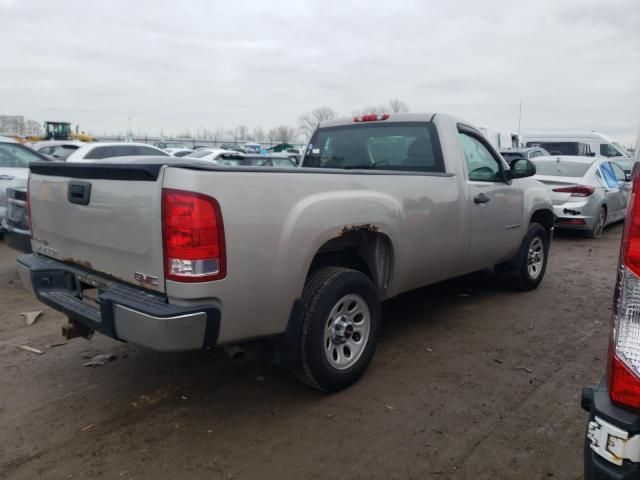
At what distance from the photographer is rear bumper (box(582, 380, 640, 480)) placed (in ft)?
5.07

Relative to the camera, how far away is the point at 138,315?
2.62 meters

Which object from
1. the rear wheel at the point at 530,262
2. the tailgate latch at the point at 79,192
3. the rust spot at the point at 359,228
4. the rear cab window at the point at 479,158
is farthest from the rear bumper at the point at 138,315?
the rear wheel at the point at 530,262

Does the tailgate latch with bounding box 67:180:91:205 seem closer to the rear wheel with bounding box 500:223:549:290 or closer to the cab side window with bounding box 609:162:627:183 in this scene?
the rear wheel with bounding box 500:223:549:290

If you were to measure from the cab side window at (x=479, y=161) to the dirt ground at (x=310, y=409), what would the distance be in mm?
1395

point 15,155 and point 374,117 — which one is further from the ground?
point 374,117

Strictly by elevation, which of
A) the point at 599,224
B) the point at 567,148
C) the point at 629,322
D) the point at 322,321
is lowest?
the point at 599,224

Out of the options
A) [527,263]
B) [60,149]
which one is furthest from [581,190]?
[60,149]

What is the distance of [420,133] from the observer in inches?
180

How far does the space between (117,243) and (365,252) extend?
5.68ft

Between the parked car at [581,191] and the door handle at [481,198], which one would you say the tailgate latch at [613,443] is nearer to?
the door handle at [481,198]

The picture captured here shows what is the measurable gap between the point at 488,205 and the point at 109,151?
947 centimetres

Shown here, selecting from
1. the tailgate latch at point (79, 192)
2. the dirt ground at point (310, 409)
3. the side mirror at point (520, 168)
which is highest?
the side mirror at point (520, 168)

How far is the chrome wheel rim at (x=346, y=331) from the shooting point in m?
3.38

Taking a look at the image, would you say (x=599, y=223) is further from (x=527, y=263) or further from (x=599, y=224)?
(x=527, y=263)
